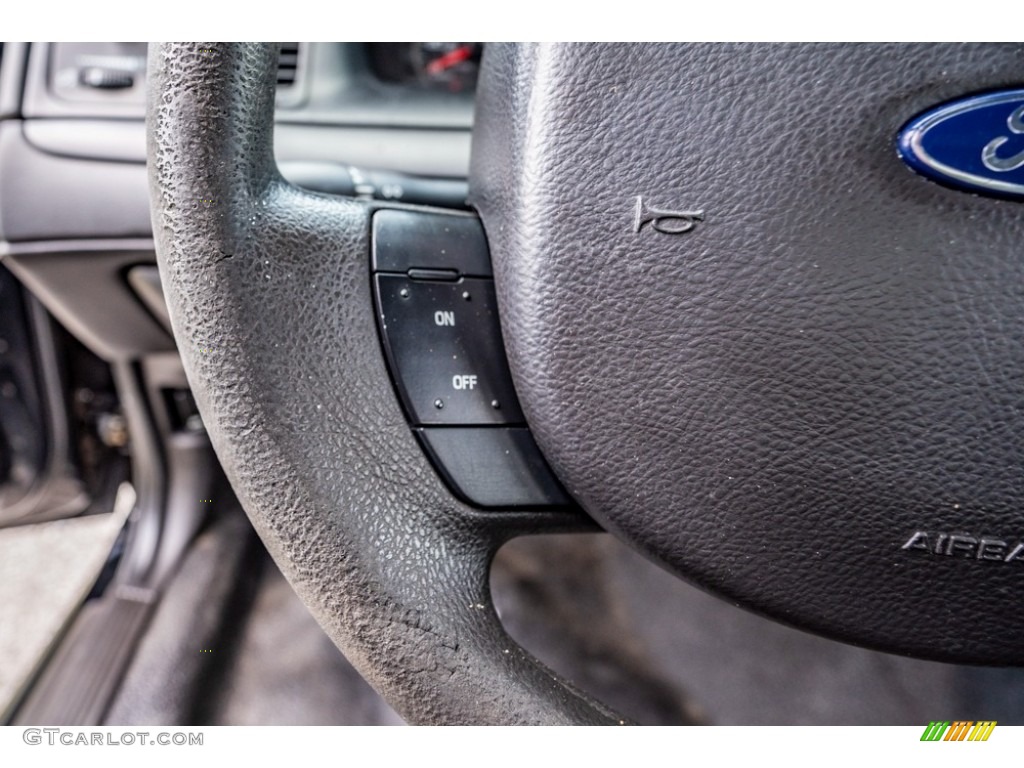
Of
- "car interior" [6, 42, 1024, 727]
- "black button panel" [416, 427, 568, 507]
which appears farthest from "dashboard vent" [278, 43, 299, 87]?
"black button panel" [416, 427, 568, 507]

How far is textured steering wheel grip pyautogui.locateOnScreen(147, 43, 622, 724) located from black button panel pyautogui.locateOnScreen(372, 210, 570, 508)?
12mm

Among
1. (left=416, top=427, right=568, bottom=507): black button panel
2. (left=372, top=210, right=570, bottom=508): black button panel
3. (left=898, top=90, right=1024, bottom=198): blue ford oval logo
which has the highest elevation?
(left=898, top=90, right=1024, bottom=198): blue ford oval logo

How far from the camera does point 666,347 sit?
0.43 m

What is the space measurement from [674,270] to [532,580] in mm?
773

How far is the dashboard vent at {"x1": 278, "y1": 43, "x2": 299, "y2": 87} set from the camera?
34.9 inches

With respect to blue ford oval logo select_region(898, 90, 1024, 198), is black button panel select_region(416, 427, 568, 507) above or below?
below

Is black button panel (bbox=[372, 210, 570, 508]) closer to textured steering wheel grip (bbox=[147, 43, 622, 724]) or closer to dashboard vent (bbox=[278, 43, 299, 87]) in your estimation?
textured steering wheel grip (bbox=[147, 43, 622, 724])

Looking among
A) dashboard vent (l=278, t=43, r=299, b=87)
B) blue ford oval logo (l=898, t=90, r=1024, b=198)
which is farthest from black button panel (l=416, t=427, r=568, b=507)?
dashboard vent (l=278, t=43, r=299, b=87)

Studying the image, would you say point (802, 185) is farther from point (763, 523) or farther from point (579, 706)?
point (579, 706)

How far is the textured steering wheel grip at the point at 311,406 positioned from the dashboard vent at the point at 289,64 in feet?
1.64

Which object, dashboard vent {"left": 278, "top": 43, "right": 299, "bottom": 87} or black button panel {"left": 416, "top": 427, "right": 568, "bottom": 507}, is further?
dashboard vent {"left": 278, "top": 43, "right": 299, "bottom": 87}

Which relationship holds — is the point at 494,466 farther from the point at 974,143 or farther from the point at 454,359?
the point at 974,143

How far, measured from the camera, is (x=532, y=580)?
1.11m

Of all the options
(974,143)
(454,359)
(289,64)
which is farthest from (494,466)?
(289,64)
